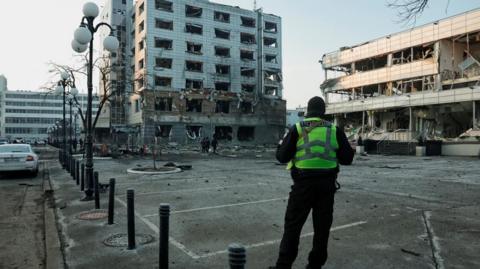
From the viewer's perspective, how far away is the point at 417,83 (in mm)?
42438

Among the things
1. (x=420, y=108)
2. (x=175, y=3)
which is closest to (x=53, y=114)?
(x=175, y=3)

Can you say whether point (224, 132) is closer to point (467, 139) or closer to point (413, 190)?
point (467, 139)

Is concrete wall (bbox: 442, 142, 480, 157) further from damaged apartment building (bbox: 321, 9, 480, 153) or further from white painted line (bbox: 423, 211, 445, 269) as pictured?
white painted line (bbox: 423, 211, 445, 269)

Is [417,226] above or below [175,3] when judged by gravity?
below

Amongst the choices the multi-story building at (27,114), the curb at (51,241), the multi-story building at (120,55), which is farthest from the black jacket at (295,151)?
the multi-story building at (27,114)

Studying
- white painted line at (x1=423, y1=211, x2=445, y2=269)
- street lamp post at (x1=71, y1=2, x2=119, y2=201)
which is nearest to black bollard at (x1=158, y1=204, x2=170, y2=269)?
white painted line at (x1=423, y1=211, x2=445, y2=269)

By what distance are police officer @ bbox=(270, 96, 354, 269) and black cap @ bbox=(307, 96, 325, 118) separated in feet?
0.08

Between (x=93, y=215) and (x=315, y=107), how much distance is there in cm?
557

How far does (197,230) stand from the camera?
6680 millimetres

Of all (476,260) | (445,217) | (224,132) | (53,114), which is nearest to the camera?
(476,260)

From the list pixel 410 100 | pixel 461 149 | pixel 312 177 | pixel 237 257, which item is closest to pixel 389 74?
pixel 410 100

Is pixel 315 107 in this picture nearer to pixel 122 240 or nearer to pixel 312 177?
pixel 312 177

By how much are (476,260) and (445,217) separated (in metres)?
2.53

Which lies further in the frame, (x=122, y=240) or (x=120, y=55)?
(x=120, y=55)
